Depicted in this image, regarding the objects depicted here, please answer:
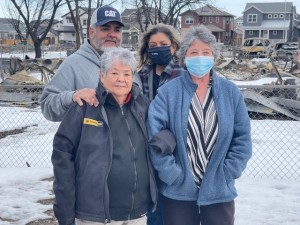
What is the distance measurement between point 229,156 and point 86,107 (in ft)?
3.20

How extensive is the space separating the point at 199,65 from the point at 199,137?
466 mm

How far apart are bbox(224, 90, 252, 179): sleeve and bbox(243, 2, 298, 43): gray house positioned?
245ft

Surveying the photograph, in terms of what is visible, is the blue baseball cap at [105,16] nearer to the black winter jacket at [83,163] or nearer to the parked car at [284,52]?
the black winter jacket at [83,163]

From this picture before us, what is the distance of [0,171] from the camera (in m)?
6.57

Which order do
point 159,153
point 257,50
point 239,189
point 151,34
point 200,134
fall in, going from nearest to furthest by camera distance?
1. point 159,153
2. point 200,134
3. point 151,34
4. point 239,189
5. point 257,50

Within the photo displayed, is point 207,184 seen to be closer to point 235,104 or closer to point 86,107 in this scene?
point 235,104

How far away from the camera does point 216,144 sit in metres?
2.87

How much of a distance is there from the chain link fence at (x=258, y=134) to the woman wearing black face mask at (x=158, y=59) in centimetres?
329

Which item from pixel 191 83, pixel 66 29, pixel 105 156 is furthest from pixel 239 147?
pixel 66 29

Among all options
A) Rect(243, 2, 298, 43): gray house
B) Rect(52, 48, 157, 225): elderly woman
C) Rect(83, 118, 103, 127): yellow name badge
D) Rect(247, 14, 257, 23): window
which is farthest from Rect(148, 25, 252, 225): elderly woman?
Rect(247, 14, 257, 23): window

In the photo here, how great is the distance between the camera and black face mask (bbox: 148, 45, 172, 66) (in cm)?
340

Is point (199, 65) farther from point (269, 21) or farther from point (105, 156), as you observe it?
point (269, 21)

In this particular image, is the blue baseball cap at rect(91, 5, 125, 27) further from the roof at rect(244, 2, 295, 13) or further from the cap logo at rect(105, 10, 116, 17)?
the roof at rect(244, 2, 295, 13)

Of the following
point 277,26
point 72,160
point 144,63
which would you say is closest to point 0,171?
point 144,63
